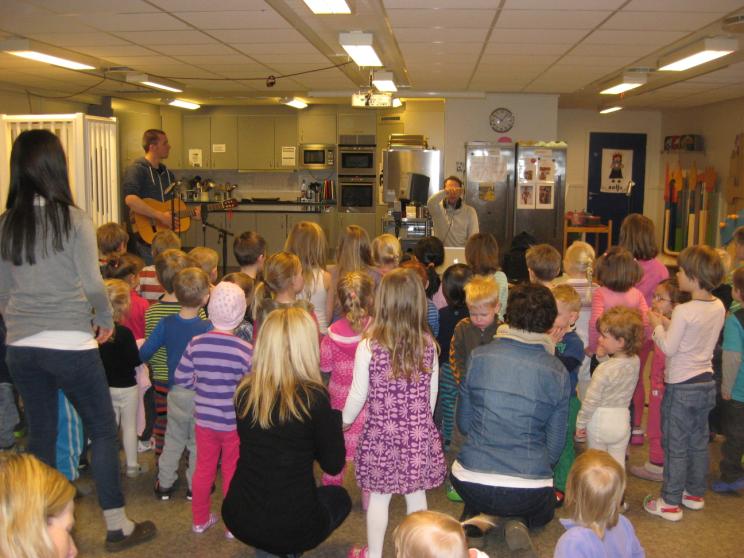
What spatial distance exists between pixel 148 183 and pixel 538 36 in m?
3.51

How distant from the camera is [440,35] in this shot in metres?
5.78

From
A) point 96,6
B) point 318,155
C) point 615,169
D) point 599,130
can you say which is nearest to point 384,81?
point 96,6

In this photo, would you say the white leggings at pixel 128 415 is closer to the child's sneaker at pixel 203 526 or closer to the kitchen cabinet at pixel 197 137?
the child's sneaker at pixel 203 526

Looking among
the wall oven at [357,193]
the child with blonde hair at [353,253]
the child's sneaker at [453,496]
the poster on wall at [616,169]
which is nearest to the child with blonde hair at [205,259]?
the child with blonde hair at [353,253]

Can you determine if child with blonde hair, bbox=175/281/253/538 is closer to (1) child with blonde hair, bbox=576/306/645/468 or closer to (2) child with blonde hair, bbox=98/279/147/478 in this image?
(2) child with blonde hair, bbox=98/279/147/478

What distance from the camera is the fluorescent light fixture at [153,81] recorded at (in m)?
8.17

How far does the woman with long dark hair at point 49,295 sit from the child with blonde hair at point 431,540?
1.63 meters

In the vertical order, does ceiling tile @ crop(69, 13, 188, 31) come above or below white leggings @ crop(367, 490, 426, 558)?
above

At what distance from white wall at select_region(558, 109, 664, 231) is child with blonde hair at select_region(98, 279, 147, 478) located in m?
11.6

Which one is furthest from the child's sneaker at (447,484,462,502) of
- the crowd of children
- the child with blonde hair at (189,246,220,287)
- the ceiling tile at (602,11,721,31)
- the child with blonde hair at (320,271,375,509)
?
the ceiling tile at (602,11,721,31)

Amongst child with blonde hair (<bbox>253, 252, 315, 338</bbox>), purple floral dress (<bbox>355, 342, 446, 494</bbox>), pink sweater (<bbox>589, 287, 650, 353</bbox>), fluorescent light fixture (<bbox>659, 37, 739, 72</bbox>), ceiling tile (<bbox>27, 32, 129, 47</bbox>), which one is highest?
ceiling tile (<bbox>27, 32, 129, 47</bbox>)

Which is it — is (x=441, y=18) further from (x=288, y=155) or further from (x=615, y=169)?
(x=615, y=169)

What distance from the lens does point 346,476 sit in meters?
3.81

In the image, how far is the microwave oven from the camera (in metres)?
12.1
